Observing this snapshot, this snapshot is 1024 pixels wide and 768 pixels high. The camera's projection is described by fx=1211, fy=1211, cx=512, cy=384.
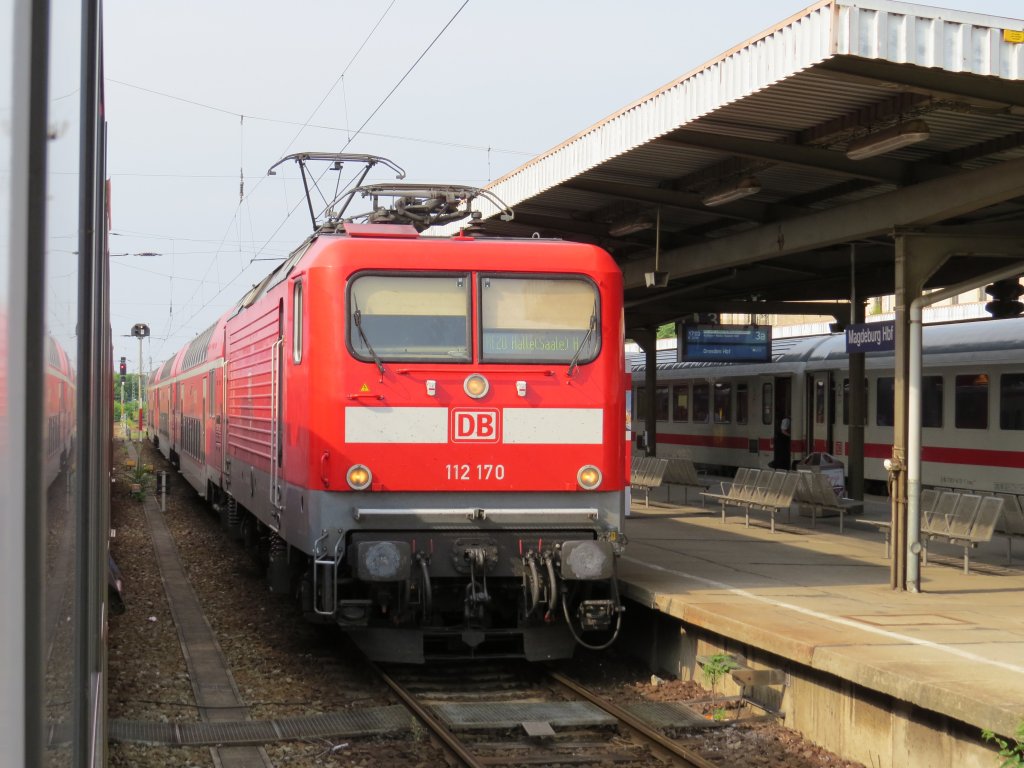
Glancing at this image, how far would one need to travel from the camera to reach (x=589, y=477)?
27.7 ft

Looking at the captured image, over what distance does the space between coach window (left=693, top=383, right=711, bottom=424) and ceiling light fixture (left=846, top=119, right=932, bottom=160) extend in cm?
1857

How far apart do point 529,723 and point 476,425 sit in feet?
6.98

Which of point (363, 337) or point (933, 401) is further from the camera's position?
point (933, 401)

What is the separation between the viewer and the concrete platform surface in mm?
6164

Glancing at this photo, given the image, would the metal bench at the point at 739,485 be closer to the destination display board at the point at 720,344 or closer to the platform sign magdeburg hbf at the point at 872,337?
the platform sign magdeburg hbf at the point at 872,337

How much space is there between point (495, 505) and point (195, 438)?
1221 centimetres

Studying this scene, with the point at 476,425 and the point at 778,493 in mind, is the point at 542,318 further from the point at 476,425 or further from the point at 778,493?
the point at 778,493

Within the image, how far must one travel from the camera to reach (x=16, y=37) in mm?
902

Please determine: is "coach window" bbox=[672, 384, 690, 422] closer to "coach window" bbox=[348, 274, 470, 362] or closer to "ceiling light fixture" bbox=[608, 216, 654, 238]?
"ceiling light fixture" bbox=[608, 216, 654, 238]

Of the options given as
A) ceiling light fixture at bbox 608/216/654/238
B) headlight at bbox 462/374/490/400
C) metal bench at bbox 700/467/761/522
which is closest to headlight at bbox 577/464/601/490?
headlight at bbox 462/374/490/400

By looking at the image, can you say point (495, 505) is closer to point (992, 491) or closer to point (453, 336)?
point (453, 336)

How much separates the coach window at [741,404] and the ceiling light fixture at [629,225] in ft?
40.6

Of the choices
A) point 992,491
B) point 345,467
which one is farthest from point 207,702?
point 992,491

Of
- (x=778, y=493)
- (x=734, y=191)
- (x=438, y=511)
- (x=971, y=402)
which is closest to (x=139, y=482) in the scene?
(x=778, y=493)
